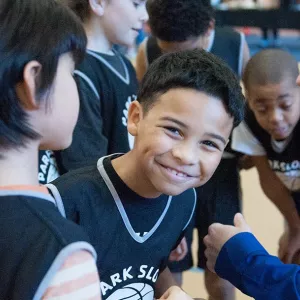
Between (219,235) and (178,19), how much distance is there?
0.77 m

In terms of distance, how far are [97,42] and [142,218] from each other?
0.59 metres

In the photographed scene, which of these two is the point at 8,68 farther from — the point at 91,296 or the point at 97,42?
the point at 97,42

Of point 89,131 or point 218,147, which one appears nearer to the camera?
point 218,147

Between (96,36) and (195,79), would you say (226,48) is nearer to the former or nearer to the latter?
(96,36)

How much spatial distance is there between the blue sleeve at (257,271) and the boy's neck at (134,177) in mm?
183

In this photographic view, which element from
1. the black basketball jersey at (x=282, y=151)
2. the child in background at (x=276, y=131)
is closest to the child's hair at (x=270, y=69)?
the child in background at (x=276, y=131)

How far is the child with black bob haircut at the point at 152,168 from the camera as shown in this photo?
806 mm

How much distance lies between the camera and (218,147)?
2.73 feet

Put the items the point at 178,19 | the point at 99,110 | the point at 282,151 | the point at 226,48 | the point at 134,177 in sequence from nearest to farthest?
the point at 134,177 → the point at 99,110 → the point at 282,151 → the point at 178,19 → the point at 226,48

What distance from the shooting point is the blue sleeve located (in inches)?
34.0

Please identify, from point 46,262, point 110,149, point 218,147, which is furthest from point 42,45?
point 110,149

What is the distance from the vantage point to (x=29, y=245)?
55 centimetres

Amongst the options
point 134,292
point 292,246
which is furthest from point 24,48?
point 292,246

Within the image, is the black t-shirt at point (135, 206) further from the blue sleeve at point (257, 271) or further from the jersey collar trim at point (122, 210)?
the blue sleeve at point (257, 271)
